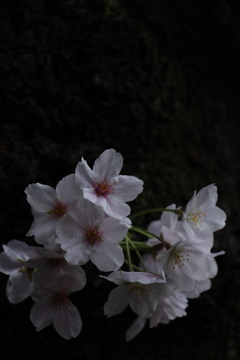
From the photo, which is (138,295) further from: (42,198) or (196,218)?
(42,198)

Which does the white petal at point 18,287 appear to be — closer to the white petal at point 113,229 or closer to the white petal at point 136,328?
the white petal at point 113,229

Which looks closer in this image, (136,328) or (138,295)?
(138,295)

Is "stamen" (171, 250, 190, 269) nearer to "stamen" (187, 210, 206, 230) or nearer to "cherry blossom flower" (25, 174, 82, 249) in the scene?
"stamen" (187, 210, 206, 230)

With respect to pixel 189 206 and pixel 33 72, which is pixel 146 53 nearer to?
pixel 33 72

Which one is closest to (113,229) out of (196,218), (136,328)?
(196,218)

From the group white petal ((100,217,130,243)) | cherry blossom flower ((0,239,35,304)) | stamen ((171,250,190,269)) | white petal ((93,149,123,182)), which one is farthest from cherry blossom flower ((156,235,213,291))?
cherry blossom flower ((0,239,35,304))
